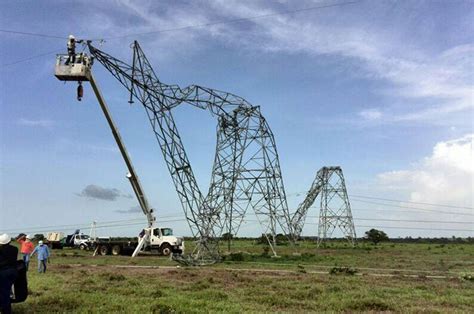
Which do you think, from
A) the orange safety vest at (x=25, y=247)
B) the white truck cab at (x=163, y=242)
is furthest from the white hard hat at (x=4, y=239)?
the white truck cab at (x=163, y=242)

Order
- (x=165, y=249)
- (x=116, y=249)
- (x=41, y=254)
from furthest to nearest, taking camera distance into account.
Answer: (x=116, y=249)
(x=165, y=249)
(x=41, y=254)

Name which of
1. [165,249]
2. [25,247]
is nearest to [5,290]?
[25,247]

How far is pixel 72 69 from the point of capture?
24.5m

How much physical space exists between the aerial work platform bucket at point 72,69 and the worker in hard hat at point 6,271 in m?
15.2

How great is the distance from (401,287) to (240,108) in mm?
21632

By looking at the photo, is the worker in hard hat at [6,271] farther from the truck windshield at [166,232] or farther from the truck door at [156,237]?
the truck windshield at [166,232]

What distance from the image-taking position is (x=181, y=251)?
156 ft

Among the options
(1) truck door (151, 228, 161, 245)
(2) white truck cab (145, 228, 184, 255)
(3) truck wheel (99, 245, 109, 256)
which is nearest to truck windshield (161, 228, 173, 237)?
(2) white truck cab (145, 228, 184, 255)

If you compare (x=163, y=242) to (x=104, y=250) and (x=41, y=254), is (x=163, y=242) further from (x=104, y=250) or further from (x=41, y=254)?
(x=41, y=254)

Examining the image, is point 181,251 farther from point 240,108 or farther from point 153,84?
point 153,84

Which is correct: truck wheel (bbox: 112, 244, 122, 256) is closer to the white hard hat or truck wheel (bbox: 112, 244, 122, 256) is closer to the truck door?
the truck door

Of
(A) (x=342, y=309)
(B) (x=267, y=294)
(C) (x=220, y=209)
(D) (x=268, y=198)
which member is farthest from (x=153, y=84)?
(A) (x=342, y=309)

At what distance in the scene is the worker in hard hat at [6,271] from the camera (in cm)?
1013

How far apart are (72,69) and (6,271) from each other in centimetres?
1626
